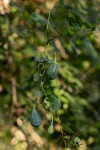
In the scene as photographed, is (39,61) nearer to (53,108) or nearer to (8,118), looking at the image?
(53,108)

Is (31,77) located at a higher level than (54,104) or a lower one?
lower

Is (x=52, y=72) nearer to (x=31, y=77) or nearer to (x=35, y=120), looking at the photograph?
(x=35, y=120)

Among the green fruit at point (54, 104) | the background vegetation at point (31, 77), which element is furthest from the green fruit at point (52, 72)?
the background vegetation at point (31, 77)

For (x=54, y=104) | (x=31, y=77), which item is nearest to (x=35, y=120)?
(x=54, y=104)

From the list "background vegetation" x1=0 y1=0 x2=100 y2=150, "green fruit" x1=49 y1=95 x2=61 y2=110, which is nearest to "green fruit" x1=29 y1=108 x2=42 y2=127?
"green fruit" x1=49 y1=95 x2=61 y2=110

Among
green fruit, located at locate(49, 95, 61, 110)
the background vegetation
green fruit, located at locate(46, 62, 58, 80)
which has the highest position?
green fruit, located at locate(46, 62, 58, 80)

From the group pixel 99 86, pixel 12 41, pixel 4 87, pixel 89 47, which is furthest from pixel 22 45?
pixel 99 86

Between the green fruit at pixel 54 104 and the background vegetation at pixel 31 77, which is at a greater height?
the green fruit at pixel 54 104

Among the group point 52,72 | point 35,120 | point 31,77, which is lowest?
point 31,77

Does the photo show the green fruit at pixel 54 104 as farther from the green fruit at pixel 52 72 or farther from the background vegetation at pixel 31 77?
the background vegetation at pixel 31 77

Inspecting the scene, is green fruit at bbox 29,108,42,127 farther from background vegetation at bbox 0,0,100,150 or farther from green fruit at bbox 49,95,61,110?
background vegetation at bbox 0,0,100,150

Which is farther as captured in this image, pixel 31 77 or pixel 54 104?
pixel 31 77
